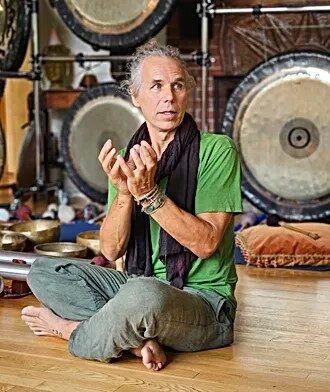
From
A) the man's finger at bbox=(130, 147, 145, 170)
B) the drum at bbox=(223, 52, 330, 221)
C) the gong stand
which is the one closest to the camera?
the man's finger at bbox=(130, 147, 145, 170)

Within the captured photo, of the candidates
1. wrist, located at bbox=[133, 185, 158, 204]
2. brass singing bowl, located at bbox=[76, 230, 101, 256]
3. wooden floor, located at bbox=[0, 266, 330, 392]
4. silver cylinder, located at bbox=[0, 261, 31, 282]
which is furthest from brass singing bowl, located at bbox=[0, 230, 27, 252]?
wrist, located at bbox=[133, 185, 158, 204]

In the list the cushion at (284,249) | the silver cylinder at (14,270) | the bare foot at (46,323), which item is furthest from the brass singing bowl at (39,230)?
the bare foot at (46,323)

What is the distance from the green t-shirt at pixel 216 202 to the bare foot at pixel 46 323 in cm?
27

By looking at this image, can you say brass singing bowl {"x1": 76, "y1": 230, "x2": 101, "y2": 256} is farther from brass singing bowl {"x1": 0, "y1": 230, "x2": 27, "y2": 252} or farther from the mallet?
the mallet

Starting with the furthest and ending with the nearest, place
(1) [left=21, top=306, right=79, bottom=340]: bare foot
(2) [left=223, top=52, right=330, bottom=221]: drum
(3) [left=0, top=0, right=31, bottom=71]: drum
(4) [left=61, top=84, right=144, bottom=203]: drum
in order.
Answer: (4) [left=61, top=84, right=144, bottom=203]: drum
(3) [left=0, top=0, right=31, bottom=71]: drum
(2) [left=223, top=52, right=330, bottom=221]: drum
(1) [left=21, top=306, right=79, bottom=340]: bare foot

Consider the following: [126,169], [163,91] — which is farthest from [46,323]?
[163,91]

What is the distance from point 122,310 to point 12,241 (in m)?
1.21

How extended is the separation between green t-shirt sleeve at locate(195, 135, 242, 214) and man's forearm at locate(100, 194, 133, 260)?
0.55 feet

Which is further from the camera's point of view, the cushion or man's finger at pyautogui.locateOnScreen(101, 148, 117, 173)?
the cushion

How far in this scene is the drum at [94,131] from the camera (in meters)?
4.10

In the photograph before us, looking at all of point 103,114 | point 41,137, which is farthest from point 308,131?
point 41,137

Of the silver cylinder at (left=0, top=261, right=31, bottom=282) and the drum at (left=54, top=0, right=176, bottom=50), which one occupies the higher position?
the drum at (left=54, top=0, right=176, bottom=50)

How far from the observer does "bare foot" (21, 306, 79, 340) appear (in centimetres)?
192

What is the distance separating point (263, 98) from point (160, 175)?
1990mm
